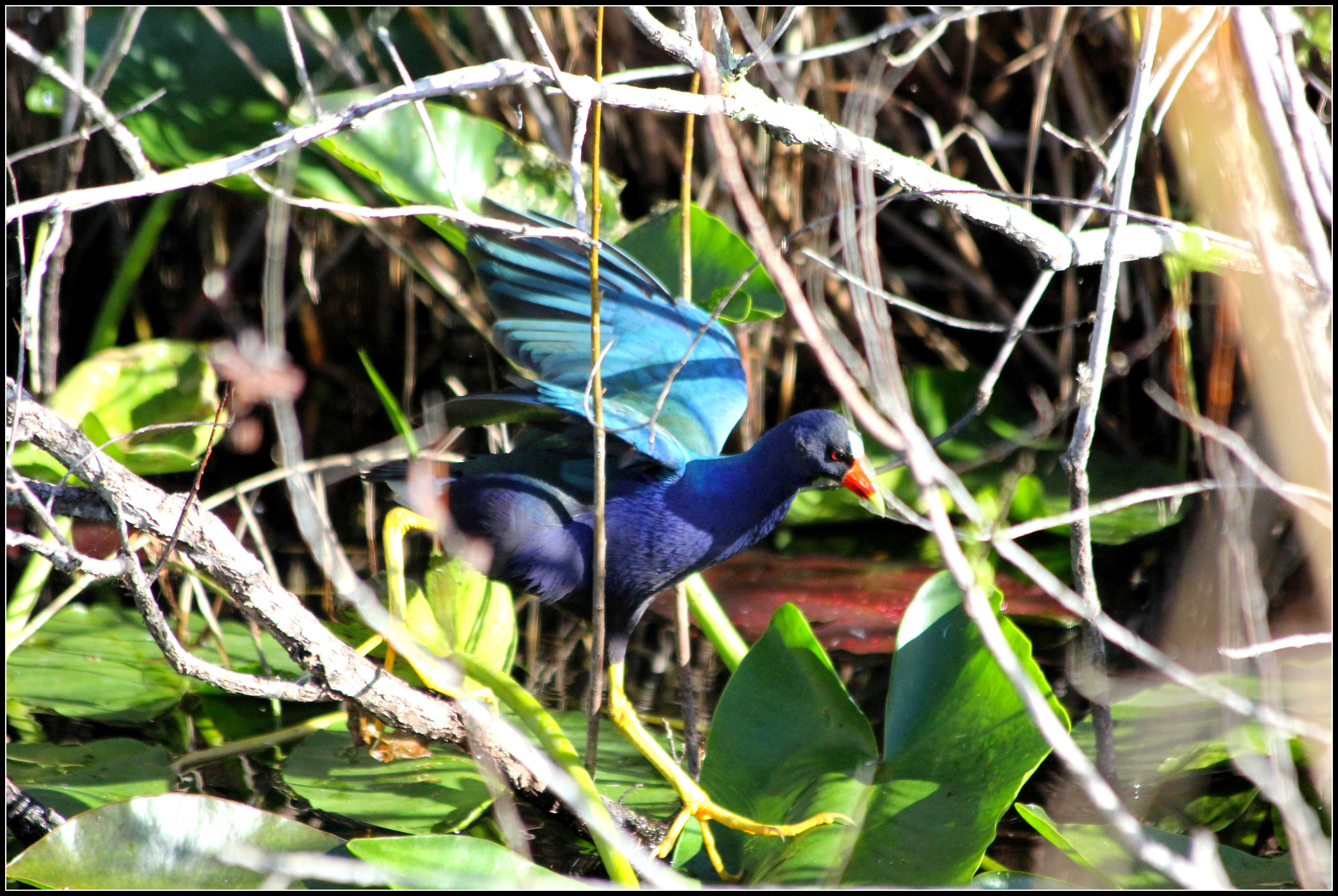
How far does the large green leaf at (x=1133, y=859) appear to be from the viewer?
4.14 ft

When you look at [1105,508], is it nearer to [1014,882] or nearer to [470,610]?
[1014,882]

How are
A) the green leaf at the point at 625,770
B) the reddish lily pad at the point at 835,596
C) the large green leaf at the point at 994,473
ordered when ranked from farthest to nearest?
the large green leaf at the point at 994,473
the reddish lily pad at the point at 835,596
the green leaf at the point at 625,770

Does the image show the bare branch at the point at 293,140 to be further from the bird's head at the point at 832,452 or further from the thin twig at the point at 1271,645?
the thin twig at the point at 1271,645

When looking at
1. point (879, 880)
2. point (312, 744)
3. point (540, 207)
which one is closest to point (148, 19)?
point (540, 207)

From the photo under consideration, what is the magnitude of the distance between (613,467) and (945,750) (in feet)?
2.26

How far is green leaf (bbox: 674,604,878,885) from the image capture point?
1.39 metres

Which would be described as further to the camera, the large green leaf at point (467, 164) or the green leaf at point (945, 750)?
the large green leaf at point (467, 164)

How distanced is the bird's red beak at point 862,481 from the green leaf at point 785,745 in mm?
369

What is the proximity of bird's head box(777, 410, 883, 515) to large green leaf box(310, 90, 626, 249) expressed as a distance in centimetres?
71

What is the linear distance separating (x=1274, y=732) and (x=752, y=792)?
62cm

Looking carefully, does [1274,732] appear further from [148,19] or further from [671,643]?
[148,19]

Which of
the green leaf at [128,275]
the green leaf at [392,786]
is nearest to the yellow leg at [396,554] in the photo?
the green leaf at [392,786]

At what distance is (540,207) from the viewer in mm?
2240

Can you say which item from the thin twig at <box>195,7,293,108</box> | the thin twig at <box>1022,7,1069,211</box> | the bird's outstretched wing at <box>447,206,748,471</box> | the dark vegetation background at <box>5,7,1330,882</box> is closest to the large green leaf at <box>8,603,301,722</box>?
the dark vegetation background at <box>5,7,1330,882</box>
